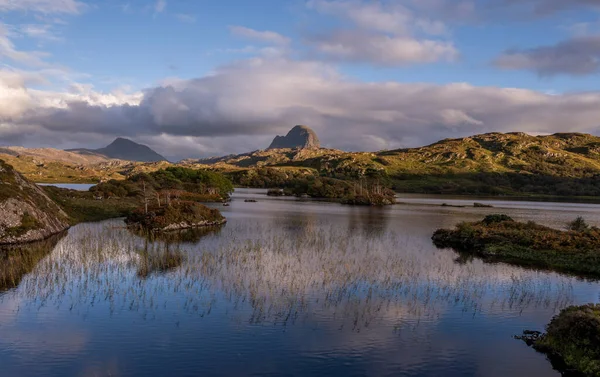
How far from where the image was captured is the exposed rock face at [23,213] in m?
46.7

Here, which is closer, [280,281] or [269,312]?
[269,312]

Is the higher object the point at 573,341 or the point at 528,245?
the point at 528,245

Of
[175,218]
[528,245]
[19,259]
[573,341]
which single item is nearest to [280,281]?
[573,341]

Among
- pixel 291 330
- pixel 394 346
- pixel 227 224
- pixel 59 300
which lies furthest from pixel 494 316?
pixel 227 224

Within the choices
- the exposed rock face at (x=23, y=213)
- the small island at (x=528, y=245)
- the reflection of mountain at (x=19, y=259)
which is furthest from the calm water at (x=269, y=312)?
the small island at (x=528, y=245)

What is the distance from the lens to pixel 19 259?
123 ft

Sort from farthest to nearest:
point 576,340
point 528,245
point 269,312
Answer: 1. point 528,245
2. point 269,312
3. point 576,340

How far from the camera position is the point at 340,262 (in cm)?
4188

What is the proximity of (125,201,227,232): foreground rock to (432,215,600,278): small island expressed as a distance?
3475 centimetres

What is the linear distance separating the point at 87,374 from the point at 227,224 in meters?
54.2

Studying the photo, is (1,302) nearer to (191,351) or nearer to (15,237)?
(191,351)

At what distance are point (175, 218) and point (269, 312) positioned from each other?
42.7m

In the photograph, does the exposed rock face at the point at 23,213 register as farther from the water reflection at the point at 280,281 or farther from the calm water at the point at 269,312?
the calm water at the point at 269,312

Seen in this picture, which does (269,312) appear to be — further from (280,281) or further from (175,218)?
(175,218)
